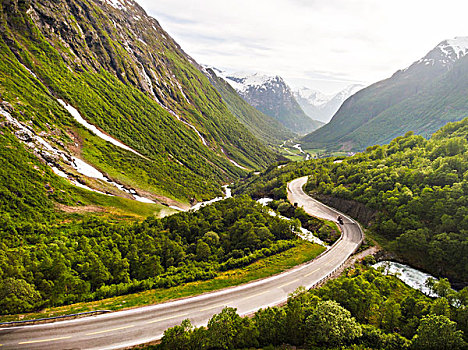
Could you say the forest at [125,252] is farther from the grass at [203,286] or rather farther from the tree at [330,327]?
the tree at [330,327]

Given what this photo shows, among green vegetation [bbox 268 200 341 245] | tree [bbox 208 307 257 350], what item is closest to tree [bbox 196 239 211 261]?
tree [bbox 208 307 257 350]

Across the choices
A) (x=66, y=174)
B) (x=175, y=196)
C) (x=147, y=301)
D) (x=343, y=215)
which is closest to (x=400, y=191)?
(x=343, y=215)

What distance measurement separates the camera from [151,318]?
31.7m

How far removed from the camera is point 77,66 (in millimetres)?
163375

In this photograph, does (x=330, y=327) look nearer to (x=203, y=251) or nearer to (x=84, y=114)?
(x=203, y=251)

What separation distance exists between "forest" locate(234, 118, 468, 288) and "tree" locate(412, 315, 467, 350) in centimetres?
2948

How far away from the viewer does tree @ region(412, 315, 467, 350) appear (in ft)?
82.3

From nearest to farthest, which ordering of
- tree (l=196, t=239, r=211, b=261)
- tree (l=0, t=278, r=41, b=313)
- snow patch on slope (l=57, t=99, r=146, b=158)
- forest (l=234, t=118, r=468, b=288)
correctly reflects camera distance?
tree (l=0, t=278, r=41, b=313)
forest (l=234, t=118, r=468, b=288)
tree (l=196, t=239, r=211, b=261)
snow patch on slope (l=57, t=99, r=146, b=158)

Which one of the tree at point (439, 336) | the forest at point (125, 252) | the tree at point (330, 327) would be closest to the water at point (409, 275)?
the forest at point (125, 252)

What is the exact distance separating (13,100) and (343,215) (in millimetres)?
135557

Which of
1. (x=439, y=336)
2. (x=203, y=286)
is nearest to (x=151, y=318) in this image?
(x=203, y=286)

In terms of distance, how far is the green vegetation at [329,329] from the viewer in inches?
999

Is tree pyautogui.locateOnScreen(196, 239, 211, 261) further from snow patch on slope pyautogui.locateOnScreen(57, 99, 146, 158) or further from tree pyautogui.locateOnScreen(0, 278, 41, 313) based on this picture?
snow patch on slope pyautogui.locateOnScreen(57, 99, 146, 158)

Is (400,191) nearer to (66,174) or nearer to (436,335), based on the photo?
(436,335)
